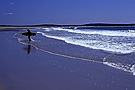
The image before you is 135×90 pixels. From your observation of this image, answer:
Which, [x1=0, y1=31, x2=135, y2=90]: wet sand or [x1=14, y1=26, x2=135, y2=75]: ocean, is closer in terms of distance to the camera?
[x1=0, y1=31, x2=135, y2=90]: wet sand

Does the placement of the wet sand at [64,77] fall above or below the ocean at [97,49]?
above

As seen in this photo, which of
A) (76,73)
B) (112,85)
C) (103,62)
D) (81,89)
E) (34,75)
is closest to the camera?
(81,89)

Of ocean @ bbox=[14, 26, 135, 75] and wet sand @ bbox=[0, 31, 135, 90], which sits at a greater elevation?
wet sand @ bbox=[0, 31, 135, 90]

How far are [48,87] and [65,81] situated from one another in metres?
1.07

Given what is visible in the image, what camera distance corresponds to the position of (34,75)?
10109 millimetres

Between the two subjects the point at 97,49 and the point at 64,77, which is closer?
the point at 64,77

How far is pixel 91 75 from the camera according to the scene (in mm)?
10383

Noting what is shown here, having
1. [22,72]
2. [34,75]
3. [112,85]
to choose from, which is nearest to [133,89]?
[112,85]

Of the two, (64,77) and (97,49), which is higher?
(64,77)

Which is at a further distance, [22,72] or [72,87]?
[22,72]

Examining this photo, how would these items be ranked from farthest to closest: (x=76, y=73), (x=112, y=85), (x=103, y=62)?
(x=103, y=62) → (x=76, y=73) → (x=112, y=85)

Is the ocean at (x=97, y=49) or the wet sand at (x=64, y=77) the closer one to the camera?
the wet sand at (x=64, y=77)

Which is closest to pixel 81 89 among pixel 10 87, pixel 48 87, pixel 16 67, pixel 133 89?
pixel 48 87

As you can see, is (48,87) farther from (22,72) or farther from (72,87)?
(22,72)
